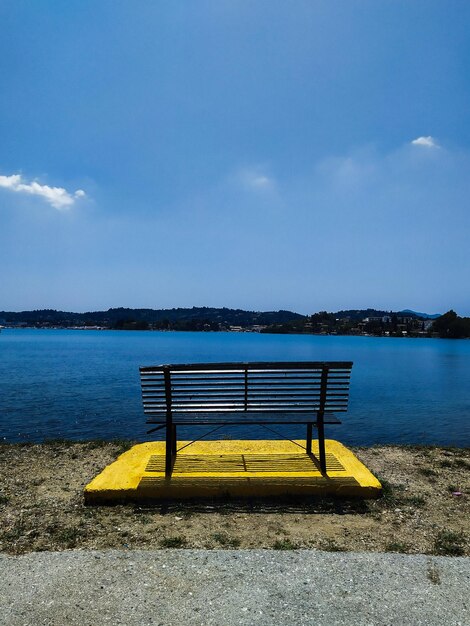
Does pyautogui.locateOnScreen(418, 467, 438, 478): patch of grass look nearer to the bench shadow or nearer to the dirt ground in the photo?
the dirt ground

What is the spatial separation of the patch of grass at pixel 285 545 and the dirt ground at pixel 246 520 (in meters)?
0.01

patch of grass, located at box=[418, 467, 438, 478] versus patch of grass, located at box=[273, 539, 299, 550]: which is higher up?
patch of grass, located at box=[273, 539, 299, 550]

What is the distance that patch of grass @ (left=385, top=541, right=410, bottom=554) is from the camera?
15.3ft

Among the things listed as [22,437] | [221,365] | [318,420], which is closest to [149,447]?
[221,365]

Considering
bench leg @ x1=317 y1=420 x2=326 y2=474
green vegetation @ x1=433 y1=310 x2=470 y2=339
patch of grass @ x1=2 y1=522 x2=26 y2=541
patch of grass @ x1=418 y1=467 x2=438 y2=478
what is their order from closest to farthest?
1. patch of grass @ x1=2 y1=522 x2=26 y2=541
2. bench leg @ x1=317 y1=420 x2=326 y2=474
3. patch of grass @ x1=418 y1=467 x2=438 y2=478
4. green vegetation @ x1=433 y1=310 x2=470 y2=339

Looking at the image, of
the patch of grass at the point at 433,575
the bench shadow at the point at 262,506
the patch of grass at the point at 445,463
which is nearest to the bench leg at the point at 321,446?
the bench shadow at the point at 262,506

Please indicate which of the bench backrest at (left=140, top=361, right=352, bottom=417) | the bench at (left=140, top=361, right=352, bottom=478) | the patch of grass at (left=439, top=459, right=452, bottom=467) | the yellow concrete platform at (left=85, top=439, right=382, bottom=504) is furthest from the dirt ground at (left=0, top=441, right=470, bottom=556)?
the bench backrest at (left=140, top=361, right=352, bottom=417)

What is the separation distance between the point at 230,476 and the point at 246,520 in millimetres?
1084

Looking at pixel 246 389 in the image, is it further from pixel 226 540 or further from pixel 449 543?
pixel 449 543

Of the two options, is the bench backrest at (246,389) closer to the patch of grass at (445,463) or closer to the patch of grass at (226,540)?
the patch of grass at (226,540)

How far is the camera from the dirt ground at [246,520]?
4.82 meters

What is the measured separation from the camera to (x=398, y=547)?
4723 mm

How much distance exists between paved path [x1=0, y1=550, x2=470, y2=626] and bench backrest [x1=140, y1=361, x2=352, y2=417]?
8.17ft

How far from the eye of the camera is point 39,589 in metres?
3.79
